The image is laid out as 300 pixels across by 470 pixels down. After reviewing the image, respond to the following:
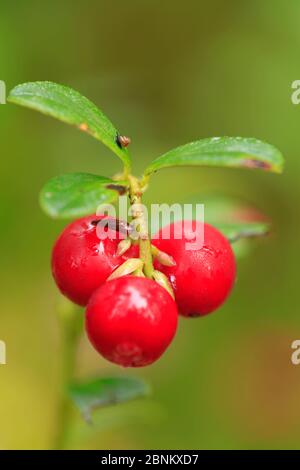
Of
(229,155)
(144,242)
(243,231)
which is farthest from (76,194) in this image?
(243,231)

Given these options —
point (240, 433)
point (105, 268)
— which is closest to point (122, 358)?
point (105, 268)

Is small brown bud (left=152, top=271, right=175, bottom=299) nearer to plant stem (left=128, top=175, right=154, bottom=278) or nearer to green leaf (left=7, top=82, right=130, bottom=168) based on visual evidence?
plant stem (left=128, top=175, right=154, bottom=278)

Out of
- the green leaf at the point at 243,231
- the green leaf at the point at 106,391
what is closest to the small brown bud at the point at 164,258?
the green leaf at the point at 243,231

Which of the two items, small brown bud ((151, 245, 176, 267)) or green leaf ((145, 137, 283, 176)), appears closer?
green leaf ((145, 137, 283, 176))

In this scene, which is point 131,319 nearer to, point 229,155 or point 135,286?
point 135,286

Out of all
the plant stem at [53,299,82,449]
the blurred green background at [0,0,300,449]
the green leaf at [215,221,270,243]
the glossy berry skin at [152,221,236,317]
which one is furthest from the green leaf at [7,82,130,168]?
the blurred green background at [0,0,300,449]

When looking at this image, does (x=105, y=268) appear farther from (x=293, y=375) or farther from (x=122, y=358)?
(x=293, y=375)

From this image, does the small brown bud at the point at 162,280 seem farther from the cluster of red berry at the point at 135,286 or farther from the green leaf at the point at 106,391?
the green leaf at the point at 106,391
